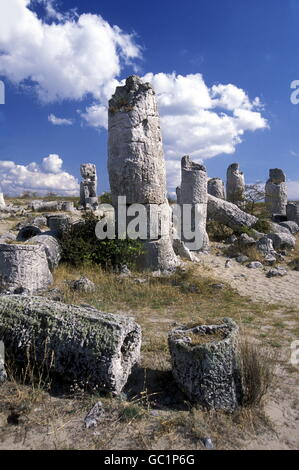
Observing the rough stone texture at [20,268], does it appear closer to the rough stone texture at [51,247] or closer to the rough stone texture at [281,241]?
the rough stone texture at [51,247]

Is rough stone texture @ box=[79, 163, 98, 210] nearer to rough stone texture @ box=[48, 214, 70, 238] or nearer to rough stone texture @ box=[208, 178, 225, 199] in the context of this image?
rough stone texture @ box=[208, 178, 225, 199]

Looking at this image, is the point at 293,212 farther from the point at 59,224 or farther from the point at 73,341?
the point at 73,341

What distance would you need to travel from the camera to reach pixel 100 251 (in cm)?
797

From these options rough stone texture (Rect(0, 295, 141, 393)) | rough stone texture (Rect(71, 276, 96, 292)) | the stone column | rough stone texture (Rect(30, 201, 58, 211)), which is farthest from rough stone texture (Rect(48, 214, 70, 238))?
rough stone texture (Rect(30, 201, 58, 211))

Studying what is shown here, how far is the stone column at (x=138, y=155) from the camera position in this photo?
7.72m

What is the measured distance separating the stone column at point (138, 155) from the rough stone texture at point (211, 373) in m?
5.00

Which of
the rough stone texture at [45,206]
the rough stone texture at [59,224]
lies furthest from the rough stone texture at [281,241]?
the rough stone texture at [45,206]

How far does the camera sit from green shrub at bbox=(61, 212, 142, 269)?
7.70 metres

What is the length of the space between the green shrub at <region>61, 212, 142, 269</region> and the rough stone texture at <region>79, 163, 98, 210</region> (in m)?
14.2

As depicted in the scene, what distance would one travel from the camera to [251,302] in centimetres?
618

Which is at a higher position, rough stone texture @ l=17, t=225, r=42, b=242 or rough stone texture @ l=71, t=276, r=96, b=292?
rough stone texture @ l=17, t=225, r=42, b=242
